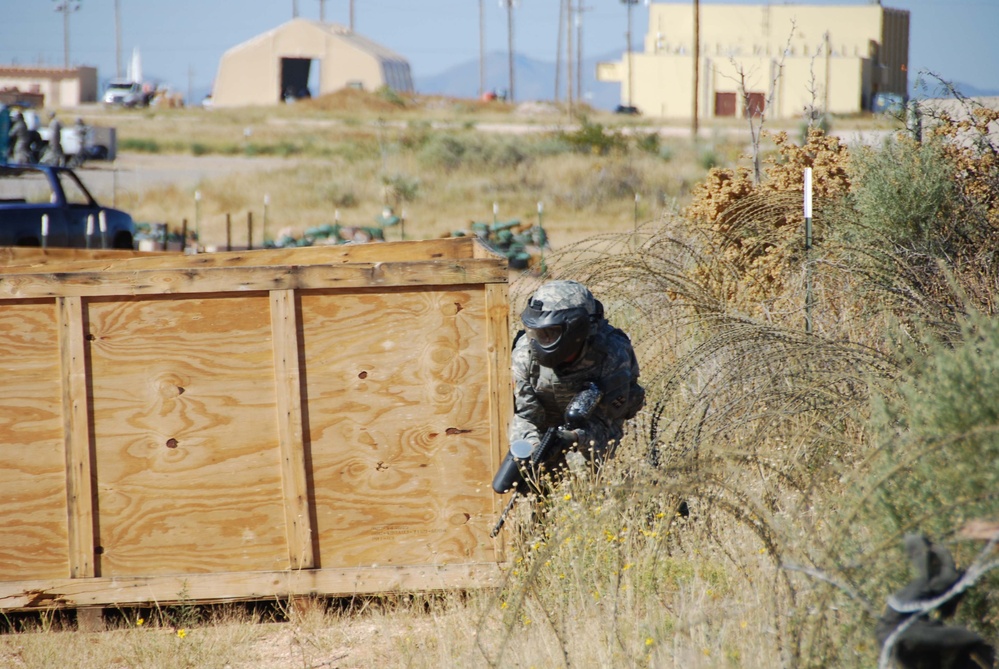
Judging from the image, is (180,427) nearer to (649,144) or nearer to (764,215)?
(764,215)

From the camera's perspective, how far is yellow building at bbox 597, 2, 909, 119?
183 feet

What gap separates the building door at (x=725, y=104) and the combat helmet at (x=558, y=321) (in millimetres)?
60346

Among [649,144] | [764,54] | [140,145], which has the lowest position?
[649,144]

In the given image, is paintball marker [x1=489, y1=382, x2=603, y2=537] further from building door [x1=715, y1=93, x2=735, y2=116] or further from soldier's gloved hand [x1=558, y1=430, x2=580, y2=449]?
building door [x1=715, y1=93, x2=735, y2=116]

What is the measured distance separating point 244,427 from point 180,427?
26 centimetres

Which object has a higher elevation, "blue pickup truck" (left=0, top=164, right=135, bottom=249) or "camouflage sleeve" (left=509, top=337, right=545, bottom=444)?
"blue pickup truck" (left=0, top=164, right=135, bottom=249)

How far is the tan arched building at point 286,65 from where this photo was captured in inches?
2776

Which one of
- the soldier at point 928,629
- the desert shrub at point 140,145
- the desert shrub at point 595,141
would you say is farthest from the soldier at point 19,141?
the soldier at point 928,629

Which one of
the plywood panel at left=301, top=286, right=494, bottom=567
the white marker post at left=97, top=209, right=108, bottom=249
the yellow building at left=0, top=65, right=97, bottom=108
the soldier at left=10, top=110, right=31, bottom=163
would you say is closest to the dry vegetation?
the plywood panel at left=301, top=286, right=494, bottom=567

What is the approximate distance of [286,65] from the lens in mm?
72875

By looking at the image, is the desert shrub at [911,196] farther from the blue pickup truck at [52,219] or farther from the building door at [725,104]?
the building door at [725,104]

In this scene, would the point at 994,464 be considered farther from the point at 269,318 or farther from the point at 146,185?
the point at 146,185

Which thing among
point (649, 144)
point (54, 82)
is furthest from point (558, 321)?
point (54, 82)

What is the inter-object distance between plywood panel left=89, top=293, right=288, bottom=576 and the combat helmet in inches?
44.0
